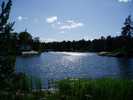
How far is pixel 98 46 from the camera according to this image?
144000 mm

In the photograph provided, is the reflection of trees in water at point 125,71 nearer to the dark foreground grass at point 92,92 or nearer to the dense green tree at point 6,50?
the dark foreground grass at point 92,92

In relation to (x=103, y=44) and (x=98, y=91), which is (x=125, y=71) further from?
(x=103, y=44)

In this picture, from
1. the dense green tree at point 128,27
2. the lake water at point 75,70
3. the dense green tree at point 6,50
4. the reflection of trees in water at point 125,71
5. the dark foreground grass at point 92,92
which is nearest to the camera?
the dense green tree at point 6,50

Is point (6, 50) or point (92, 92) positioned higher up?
point (6, 50)

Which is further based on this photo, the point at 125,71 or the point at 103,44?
the point at 103,44

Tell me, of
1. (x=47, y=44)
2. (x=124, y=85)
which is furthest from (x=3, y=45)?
(x=47, y=44)

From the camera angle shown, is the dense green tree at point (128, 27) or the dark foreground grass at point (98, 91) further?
the dense green tree at point (128, 27)

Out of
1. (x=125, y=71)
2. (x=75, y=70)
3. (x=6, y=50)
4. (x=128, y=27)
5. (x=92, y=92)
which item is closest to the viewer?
(x=6, y=50)

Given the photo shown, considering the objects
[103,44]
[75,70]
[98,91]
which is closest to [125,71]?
[75,70]

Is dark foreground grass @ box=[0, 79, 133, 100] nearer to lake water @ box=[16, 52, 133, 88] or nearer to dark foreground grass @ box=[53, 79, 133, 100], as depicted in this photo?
dark foreground grass @ box=[53, 79, 133, 100]

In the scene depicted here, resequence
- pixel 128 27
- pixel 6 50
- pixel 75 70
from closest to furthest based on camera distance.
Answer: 1. pixel 6 50
2. pixel 75 70
3. pixel 128 27

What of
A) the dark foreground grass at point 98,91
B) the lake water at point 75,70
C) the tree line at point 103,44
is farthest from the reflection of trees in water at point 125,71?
the tree line at point 103,44

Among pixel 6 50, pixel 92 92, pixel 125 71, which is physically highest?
pixel 6 50

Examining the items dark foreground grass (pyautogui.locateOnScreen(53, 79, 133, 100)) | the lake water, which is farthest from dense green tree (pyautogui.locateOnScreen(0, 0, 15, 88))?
the lake water
